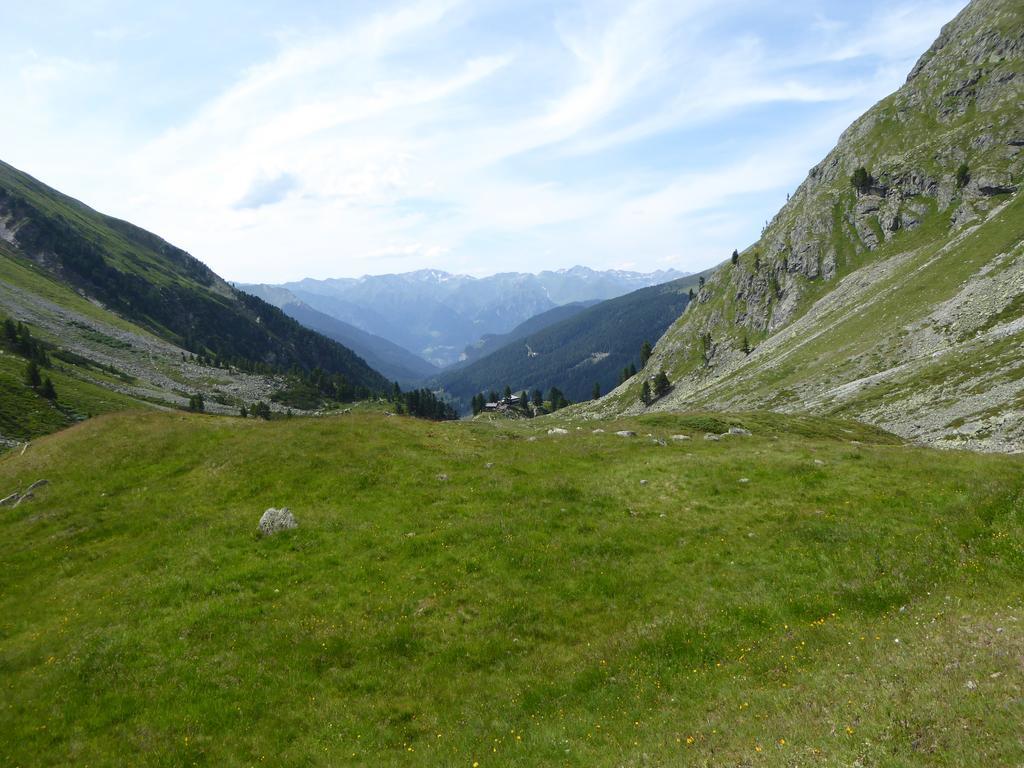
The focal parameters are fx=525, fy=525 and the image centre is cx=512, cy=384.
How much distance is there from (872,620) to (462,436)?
29.2 metres

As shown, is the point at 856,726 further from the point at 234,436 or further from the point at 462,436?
the point at 234,436

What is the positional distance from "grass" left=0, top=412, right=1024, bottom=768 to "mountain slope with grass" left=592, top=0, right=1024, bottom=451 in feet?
117

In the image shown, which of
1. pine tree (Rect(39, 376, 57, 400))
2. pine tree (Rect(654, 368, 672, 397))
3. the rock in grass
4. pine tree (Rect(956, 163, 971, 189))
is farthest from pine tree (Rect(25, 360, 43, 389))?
pine tree (Rect(956, 163, 971, 189))

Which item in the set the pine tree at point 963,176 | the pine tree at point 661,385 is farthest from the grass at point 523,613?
the pine tree at point 661,385

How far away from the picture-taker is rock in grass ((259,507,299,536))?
25.6 m

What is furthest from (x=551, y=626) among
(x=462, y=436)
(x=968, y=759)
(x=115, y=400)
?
(x=115, y=400)

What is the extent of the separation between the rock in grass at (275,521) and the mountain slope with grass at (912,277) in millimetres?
55063

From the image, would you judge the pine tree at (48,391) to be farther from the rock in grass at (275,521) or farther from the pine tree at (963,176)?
the pine tree at (963,176)

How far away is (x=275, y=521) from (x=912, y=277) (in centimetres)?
12806

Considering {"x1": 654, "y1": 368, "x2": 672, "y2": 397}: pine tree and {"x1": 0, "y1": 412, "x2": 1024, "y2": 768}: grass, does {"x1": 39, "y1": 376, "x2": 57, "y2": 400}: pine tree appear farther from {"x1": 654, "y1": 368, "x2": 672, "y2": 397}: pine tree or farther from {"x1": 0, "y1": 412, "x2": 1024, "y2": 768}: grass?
{"x1": 654, "y1": 368, "x2": 672, "y2": 397}: pine tree

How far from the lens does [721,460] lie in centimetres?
3138

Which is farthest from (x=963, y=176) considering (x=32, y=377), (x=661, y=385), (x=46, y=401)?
(x=32, y=377)

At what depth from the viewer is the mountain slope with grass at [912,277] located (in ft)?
206

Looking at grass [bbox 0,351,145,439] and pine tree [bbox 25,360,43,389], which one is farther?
pine tree [bbox 25,360,43,389]
